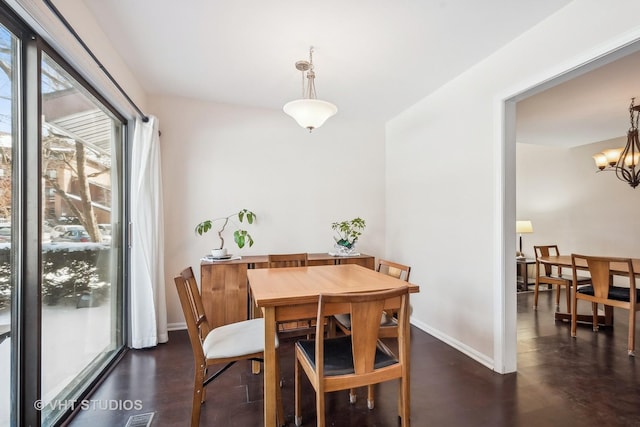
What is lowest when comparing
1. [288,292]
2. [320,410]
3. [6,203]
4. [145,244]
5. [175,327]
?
[175,327]

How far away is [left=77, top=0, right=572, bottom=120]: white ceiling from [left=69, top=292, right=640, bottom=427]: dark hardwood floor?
8.28ft

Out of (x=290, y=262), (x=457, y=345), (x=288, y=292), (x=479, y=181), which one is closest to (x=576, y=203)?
(x=479, y=181)

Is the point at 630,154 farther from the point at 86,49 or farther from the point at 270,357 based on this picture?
the point at 86,49

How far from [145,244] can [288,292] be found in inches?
71.2

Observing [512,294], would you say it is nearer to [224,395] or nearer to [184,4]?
[224,395]

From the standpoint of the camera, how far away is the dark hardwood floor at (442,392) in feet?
5.62

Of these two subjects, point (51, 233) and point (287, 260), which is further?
point (287, 260)

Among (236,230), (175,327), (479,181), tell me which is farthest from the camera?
(236,230)

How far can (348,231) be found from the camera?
3.58 metres

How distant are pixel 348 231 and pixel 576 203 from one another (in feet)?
14.5

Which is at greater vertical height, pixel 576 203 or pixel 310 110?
pixel 310 110

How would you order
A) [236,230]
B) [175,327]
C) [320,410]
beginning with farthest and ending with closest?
[236,230] → [175,327] → [320,410]

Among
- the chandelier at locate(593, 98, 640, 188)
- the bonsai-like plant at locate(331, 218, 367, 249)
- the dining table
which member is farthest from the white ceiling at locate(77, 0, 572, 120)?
the chandelier at locate(593, 98, 640, 188)

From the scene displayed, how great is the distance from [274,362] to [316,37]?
218 centimetres
